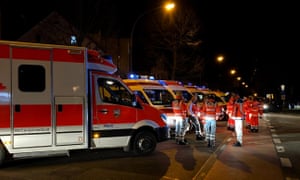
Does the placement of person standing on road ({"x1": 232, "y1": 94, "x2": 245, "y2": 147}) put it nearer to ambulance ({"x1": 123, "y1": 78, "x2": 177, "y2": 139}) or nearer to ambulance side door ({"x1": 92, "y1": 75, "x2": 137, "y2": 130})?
ambulance ({"x1": 123, "y1": 78, "x2": 177, "y2": 139})

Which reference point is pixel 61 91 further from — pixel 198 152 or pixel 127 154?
pixel 198 152

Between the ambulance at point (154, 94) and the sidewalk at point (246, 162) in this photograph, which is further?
the ambulance at point (154, 94)

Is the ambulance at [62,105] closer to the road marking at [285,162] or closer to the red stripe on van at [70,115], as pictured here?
the red stripe on van at [70,115]

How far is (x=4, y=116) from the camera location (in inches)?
330

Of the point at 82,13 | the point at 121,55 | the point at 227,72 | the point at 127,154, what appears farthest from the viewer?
the point at 227,72

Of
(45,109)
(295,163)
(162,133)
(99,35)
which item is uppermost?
(99,35)

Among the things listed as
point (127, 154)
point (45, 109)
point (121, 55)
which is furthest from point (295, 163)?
point (121, 55)

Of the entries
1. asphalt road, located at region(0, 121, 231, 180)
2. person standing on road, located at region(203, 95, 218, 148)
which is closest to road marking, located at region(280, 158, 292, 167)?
asphalt road, located at region(0, 121, 231, 180)

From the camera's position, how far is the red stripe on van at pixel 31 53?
8.52 m

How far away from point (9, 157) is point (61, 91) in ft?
6.54

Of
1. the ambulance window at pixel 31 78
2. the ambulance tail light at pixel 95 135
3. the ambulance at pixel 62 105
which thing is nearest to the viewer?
the ambulance at pixel 62 105

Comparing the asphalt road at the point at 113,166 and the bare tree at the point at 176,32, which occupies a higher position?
the bare tree at the point at 176,32

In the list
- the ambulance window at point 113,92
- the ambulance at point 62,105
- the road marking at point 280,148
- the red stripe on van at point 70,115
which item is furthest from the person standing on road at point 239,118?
the red stripe on van at point 70,115

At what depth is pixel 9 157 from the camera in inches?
340
